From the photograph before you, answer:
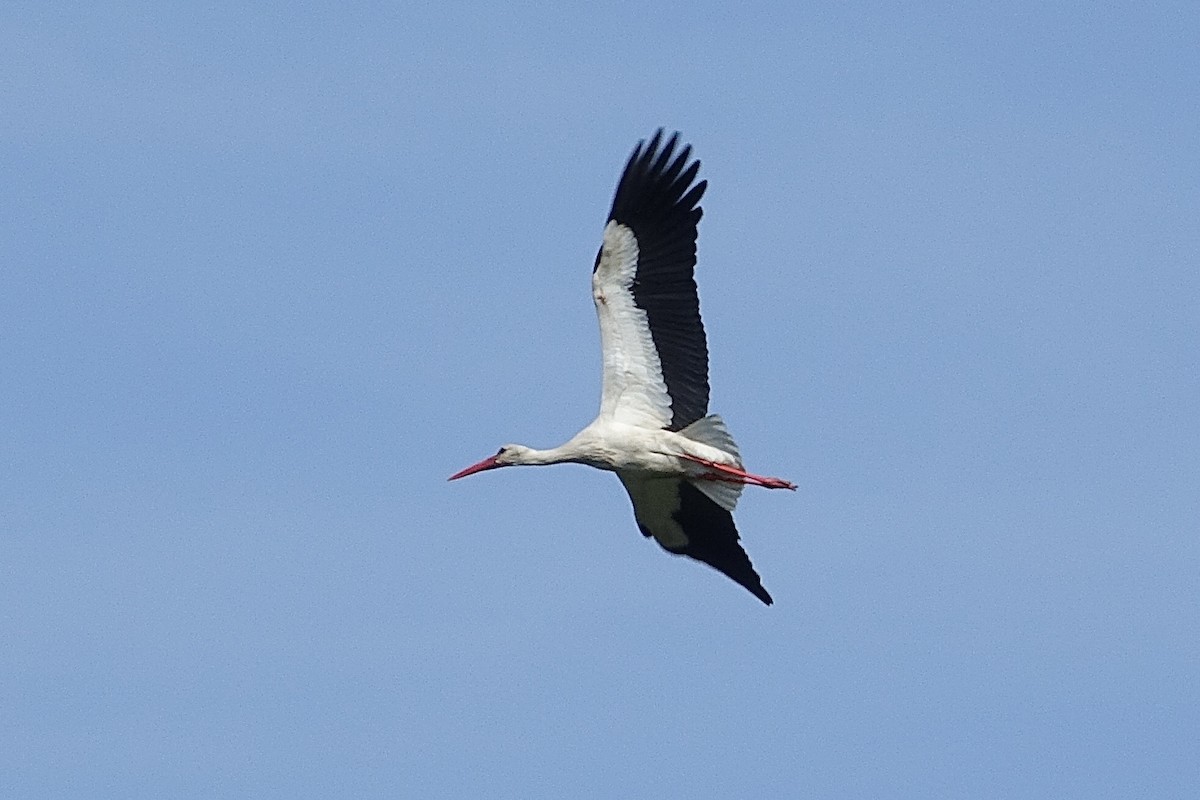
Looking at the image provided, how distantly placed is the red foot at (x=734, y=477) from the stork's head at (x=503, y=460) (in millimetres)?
1538

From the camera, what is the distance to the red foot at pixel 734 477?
36719 mm

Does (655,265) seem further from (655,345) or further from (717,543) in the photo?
(717,543)

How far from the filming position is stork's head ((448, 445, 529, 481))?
123ft

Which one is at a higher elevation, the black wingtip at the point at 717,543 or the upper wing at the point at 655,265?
the upper wing at the point at 655,265

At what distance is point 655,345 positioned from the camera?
36875 mm

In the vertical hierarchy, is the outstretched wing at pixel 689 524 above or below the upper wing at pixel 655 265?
below

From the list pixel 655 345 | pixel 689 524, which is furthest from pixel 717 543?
pixel 655 345

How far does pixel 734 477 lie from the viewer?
36844mm

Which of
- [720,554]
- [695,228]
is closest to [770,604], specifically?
[720,554]

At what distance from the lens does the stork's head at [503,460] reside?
3759cm

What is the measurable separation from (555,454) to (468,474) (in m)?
1.03

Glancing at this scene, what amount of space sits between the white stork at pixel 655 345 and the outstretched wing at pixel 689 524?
0.26m

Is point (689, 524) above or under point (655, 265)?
under

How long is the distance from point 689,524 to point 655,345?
1613 millimetres
